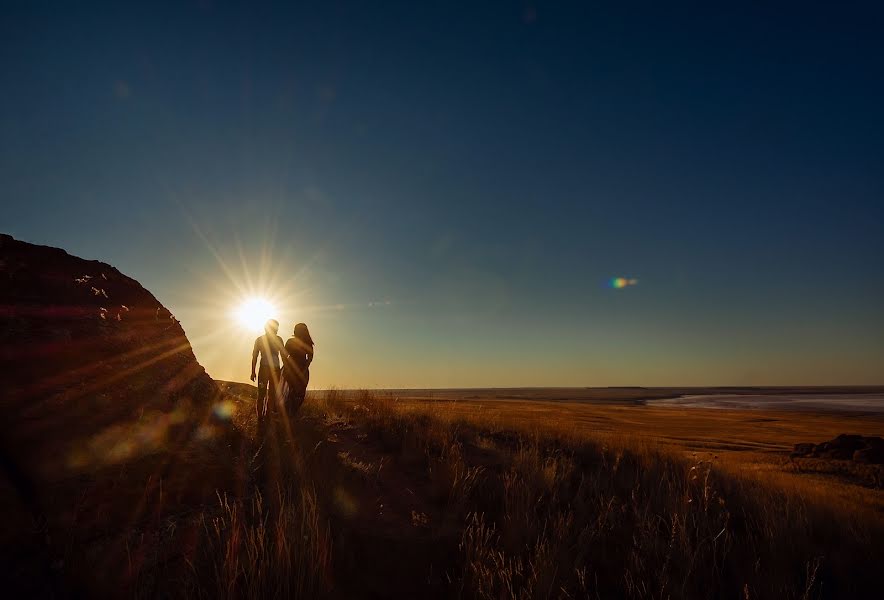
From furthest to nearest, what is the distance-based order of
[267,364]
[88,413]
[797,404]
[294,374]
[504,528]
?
[797,404]
[294,374]
[267,364]
[504,528]
[88,413]

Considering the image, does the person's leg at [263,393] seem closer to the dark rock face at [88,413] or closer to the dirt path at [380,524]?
the dirt path at [380,524]

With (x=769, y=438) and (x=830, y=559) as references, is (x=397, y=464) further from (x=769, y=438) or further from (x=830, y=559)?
(x=769, y=438)

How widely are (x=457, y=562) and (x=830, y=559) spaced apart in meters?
4.07

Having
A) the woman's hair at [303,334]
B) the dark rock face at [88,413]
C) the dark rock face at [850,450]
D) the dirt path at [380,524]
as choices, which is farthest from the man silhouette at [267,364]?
the dark rock face at [850,450]

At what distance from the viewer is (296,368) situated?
904 cm

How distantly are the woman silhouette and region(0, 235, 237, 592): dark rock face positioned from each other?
227 cm

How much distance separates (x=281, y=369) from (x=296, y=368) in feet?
0.99

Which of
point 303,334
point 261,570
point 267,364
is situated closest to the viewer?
point 261,570

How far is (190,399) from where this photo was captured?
6.12 m

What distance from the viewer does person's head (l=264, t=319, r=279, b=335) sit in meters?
8.92

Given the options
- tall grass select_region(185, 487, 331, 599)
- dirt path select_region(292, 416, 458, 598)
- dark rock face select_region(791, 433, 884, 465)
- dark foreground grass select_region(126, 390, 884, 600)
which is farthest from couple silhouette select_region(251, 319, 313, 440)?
dark rock face select_region(791, 433, 884, 465)

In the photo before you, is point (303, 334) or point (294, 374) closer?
point (294, 374)

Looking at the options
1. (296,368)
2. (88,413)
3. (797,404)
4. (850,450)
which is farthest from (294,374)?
(797,404)

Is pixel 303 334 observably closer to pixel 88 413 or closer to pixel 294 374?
pixel 294 374
